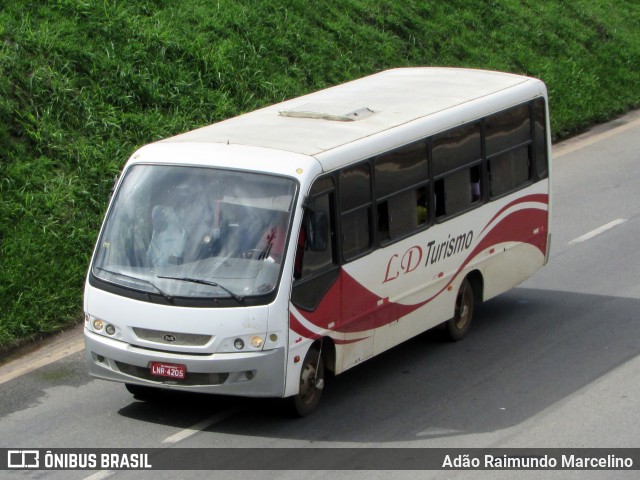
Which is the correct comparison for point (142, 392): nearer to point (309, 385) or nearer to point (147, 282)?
point (147, 282)

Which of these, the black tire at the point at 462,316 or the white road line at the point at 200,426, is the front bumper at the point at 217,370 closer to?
the white road line at the point at 200,426

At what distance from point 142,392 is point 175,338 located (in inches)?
46.6

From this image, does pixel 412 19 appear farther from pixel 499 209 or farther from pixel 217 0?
pixel 499 209

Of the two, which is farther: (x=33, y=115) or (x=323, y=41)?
(x=323, y=41)

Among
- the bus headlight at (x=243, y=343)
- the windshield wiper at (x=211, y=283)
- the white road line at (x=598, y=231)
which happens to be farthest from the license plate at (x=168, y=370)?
the white road line at (x=598, y=231)

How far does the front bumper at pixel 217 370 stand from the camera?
9.86 meters

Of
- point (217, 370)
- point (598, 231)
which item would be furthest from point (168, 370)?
point (598, 231)

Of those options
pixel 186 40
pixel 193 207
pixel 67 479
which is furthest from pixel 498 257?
pixel 186 40

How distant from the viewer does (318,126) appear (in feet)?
37.1

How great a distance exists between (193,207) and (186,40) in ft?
28.3

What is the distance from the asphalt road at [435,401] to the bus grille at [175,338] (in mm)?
783

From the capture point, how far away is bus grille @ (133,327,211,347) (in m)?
9.89

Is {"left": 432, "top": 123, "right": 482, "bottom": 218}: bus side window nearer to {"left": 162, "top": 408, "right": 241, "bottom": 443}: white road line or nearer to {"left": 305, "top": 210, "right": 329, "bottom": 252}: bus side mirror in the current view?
{"left": 305, "top": 210, "right": 329, "bottom": 252}: bus side mirror

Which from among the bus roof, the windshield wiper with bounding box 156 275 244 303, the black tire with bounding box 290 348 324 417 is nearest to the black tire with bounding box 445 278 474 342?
the bus roof
